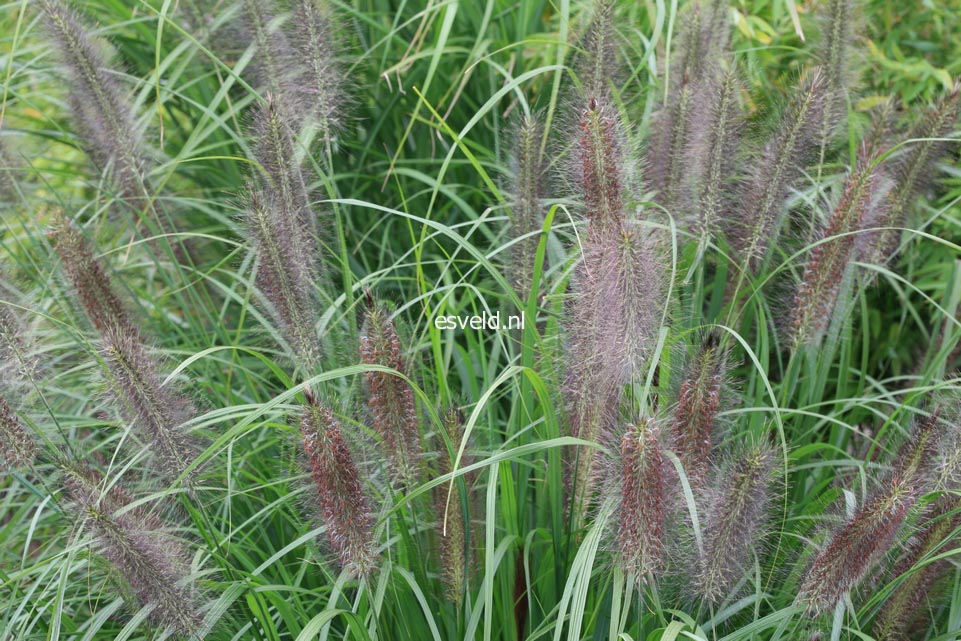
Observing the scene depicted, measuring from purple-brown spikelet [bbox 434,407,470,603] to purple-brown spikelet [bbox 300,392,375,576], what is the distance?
0.18 m

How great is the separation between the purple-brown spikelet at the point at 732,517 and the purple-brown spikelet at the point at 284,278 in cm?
92

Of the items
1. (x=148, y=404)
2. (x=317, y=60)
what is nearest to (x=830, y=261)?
(x=317, y=60)

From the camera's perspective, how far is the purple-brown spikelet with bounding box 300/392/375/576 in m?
1.71

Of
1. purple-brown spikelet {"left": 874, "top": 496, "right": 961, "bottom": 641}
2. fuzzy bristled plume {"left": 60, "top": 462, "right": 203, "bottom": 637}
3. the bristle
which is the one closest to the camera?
fuzzy bristled plume {"left": 60, "top": 462, "right": 203, "bottom": 637}

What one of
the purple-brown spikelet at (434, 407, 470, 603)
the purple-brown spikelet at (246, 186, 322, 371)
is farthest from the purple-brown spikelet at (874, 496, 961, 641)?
the purple-brown spikelet at (246, 186, 322, 371)

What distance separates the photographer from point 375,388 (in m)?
1.89

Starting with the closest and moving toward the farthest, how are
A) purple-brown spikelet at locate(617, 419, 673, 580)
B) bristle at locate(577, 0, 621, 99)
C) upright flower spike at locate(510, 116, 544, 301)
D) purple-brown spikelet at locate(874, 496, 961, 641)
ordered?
purple-brown spikelet at locate(617, 419, 673, 580) → purple-brown spikelet at locate(874, 496, 961, 641) → upright flower spike at locate(510, 116, 544, 301) → bristle at locate(577, 0, 621, 99)

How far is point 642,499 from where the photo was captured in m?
1.72

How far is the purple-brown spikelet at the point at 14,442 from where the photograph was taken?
6.22ft

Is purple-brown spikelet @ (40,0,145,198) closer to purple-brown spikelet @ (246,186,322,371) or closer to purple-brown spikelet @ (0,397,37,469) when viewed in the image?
purple-brown spikelet @ (246,186,322,371)

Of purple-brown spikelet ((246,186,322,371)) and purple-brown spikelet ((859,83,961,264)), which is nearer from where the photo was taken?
purple-brown spikelet ((246,186,322,371))

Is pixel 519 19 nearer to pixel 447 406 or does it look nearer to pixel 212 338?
pixel 212 338

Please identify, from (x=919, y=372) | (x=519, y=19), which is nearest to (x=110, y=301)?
(x=519, y=19)

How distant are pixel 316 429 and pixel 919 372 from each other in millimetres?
2116
